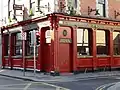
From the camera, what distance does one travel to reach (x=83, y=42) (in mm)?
25250

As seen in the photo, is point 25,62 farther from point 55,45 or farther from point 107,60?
point 107,60

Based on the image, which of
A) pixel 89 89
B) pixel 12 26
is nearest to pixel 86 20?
pixel 12 26

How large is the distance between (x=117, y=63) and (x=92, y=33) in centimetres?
413

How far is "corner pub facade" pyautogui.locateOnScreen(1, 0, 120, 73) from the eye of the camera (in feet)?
76.1

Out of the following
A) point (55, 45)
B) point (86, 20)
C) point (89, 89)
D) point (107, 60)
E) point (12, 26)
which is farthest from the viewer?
point (12, 26)

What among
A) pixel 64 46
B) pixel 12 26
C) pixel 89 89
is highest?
pixel 12 26

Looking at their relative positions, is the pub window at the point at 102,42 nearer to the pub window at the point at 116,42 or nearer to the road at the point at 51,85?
the pub window at the point at 116,42

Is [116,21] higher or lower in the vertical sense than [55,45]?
higher

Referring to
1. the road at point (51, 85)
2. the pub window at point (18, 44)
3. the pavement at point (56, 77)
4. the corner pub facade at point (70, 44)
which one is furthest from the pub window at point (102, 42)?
the road at point (51, 85)

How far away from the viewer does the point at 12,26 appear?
2866cm

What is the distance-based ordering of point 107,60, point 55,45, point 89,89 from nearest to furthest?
1. point 89,89
2. point 55,45
3. point 107,60

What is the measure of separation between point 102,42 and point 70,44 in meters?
3.99

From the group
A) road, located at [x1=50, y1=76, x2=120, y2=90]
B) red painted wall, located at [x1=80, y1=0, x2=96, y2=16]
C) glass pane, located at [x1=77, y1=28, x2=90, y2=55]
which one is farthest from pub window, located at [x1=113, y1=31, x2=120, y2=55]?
road, located at [x1=50, y1=76, x2=120, y2=90]

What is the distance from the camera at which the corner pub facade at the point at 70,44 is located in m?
23.2
